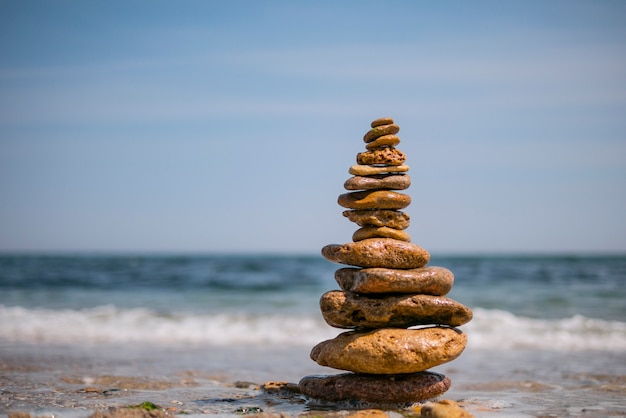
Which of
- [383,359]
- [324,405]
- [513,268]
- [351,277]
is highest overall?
[513,268]

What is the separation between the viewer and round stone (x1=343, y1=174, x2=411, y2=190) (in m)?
7.62

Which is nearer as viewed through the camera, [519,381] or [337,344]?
[337,344]

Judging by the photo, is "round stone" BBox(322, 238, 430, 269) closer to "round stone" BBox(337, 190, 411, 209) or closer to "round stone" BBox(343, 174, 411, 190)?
"round stone" BBox(337, 190, 411, 209)

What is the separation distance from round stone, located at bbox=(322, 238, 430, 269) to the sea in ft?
5.68

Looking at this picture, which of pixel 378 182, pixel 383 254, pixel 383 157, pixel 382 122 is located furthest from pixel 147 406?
pixel 382 122

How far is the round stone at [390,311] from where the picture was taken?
7359 mm

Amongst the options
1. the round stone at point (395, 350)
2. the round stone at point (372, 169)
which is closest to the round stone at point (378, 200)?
the round stone at point (372, 169)

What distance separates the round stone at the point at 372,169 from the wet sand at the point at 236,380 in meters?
2.60

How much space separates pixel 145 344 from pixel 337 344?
7.26 m

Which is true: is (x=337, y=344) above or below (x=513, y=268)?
below

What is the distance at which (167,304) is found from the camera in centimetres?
2095

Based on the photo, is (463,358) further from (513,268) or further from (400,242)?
(513,268)

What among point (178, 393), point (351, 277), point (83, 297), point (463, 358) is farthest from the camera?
point (83, 297)

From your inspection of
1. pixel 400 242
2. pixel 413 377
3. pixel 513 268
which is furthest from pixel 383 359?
pixel 513 268
